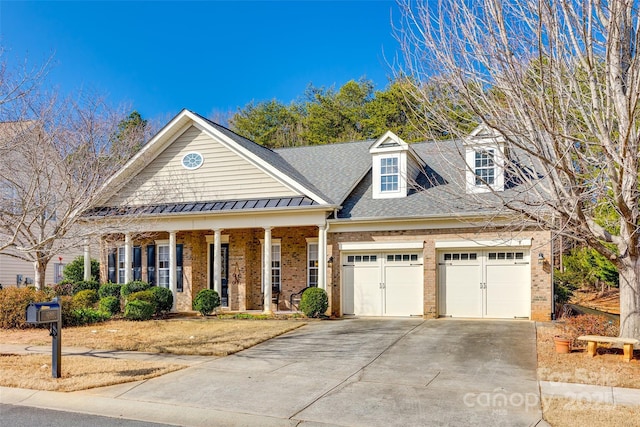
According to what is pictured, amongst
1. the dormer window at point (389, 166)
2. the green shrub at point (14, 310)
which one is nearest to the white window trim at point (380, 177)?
the dormer window at point (389, 166)

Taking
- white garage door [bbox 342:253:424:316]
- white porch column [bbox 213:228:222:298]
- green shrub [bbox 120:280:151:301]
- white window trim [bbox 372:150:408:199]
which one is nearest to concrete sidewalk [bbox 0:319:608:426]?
white garage door [bbox 342:253:424:316]

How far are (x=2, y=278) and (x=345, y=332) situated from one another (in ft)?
75.1

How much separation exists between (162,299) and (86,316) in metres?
2.64

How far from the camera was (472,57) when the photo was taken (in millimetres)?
9516

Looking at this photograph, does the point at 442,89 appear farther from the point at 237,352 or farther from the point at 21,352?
the point at 21,352

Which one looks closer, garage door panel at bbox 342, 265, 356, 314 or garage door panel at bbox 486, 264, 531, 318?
garage door panel at bbox 486, 264, 531, 318

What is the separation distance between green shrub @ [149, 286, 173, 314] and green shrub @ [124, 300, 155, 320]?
77cm

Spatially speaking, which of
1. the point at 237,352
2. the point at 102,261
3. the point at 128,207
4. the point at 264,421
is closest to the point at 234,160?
the point at 128,207

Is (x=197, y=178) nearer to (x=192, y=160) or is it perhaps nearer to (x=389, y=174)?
(x=192, y=160)

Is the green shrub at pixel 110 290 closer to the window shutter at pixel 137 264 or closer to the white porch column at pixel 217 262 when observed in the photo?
the window shutter at pixel 137 264

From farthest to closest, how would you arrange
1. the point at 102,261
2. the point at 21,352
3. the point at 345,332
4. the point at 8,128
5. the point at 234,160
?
the point at 102,261 → the point at 234,160 → the point at 345,332 → the point at 8,128 → the point at 21,352

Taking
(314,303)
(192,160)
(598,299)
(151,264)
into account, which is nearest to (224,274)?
(151,264)

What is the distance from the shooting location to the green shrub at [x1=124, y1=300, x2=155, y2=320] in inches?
699

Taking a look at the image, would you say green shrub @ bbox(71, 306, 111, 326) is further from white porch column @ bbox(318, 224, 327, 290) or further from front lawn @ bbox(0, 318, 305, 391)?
white porch column @ bbox(318, 224, 327, 290)
